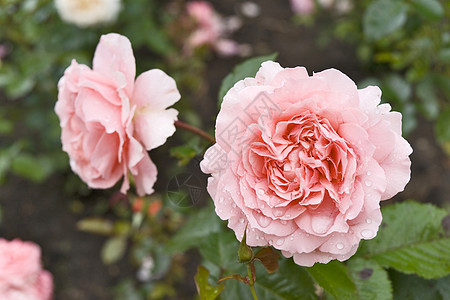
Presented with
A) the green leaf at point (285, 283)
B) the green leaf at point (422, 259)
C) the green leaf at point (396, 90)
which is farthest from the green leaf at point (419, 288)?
the green leaf at point (396, 90)

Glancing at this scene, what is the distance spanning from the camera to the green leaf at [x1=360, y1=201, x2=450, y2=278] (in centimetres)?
68

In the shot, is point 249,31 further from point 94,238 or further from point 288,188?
point 288,188

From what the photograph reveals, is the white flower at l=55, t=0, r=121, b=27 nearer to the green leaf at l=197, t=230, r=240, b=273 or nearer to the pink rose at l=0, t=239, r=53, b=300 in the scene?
the pink rose at l=0, t=239, r=53, b=300

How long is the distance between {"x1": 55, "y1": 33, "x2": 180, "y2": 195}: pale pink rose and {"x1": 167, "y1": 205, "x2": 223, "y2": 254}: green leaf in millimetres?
251

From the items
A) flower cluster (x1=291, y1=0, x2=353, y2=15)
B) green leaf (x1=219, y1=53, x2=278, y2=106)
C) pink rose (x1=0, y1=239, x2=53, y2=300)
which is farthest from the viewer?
flower cluster (x1=291, y1=0, x2=353, y2=15)

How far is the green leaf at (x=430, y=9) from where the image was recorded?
100 cm

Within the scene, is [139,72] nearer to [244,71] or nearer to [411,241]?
[244,71]

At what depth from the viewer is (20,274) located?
124 centimetres

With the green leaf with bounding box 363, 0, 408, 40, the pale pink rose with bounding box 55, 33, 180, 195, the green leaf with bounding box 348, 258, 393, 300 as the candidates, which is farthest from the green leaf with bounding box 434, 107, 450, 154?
the pale pink rose with bounding box 55, 33, 180, 195

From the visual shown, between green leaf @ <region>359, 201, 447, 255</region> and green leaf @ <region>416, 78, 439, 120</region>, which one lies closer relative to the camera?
green leaf @ <region>359, 201, 447, 255</region>

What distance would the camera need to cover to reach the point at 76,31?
1589mm

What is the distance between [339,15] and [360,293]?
1.92 meters

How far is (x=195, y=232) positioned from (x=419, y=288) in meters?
0.47

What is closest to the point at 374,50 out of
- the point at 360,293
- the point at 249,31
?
the point at 249,31
